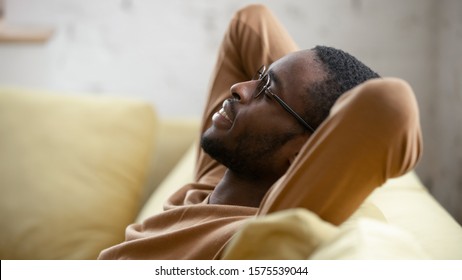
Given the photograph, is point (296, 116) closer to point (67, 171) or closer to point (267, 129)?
point (267, 129)

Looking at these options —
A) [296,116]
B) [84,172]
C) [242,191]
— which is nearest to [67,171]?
[84,172]

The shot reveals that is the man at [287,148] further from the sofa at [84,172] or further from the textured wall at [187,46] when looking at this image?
the textured wall at [187,46]

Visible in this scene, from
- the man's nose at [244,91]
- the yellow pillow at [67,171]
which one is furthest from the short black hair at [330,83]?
the yellow pillow at [67,171]

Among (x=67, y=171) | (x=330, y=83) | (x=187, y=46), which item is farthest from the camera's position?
(x=187, y=46)

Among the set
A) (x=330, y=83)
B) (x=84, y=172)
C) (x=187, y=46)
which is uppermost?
(x=330, y=83)

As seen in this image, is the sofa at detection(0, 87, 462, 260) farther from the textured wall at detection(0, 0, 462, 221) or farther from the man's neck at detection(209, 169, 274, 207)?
the textured wall at detection(0, 0, 462, 221)

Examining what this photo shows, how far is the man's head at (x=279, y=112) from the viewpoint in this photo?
1207 mm

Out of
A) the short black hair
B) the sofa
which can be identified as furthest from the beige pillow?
the sofa

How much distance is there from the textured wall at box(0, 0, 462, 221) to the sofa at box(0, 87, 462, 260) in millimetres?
533

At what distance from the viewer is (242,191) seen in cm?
127

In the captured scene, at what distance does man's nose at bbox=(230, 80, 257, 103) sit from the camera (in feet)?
4.17

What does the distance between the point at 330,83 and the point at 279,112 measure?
105 mm

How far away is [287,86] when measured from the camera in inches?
48.6

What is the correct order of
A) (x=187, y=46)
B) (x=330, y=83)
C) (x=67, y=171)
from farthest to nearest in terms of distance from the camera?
(x=187, y=46) < (x=67, y=171) < (x=330, y=83)
